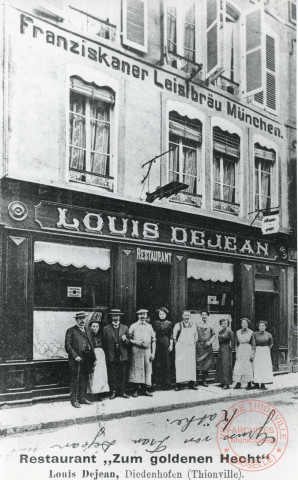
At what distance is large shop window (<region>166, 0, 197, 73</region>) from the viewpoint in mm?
7844

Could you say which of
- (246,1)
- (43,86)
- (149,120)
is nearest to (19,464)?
(43,86)

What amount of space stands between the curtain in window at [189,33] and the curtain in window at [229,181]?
6.72 ft

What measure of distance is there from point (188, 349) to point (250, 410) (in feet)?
5.78

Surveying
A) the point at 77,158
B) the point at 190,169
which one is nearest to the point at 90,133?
the point at 77,158

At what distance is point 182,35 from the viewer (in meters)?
8.34

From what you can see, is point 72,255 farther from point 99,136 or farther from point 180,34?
point 180,34

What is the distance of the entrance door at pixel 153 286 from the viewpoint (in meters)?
8.13

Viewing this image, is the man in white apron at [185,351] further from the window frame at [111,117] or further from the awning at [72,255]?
the window frame at [111,117]

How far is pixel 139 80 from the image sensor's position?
26.5 feet

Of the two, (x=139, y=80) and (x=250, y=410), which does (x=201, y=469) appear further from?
(x=139, y=80)

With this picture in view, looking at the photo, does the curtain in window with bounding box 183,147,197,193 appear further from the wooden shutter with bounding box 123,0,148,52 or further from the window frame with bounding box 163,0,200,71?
the wooden shutter with bounding box 123,0,148,52

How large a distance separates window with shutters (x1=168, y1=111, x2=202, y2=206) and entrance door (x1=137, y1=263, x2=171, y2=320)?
1.34 meters

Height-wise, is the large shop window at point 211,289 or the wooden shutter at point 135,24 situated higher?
the wooden shutter at point 135,24

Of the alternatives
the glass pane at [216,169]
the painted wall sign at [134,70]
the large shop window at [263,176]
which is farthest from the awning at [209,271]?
the painted wall sign at [134,70]
